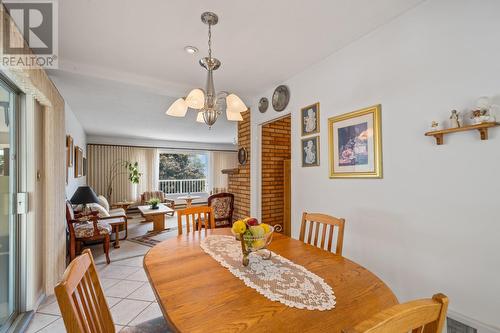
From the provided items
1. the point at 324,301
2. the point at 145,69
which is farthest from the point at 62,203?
the point at 324,301

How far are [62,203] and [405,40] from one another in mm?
3511

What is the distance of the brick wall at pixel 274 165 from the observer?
11.2ft

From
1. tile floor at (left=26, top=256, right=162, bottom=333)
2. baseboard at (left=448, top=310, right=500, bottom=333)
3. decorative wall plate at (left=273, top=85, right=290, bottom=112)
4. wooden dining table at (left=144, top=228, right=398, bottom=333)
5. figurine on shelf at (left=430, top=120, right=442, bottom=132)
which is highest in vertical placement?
decorative wall plate at (left=273, top=85, right=290, bottom=112)

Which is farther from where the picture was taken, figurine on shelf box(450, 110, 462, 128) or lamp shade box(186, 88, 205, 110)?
lamp shade box(186, 88, 205, 110)

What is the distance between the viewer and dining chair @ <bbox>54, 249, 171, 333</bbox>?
2.22 ft

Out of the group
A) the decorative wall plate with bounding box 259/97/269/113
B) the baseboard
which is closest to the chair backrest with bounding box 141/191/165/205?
the decorative wall plate with bounding box 259/97/269/113

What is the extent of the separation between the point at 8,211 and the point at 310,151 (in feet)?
8.82

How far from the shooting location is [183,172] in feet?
28.5

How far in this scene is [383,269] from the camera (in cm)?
181

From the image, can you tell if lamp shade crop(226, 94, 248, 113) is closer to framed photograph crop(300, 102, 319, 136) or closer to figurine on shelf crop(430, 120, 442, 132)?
framed photograph crop(300, 102, 319, 136)

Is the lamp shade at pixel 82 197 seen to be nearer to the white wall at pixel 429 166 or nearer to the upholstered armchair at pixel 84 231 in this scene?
the upholstered armchair at pixel 84 231

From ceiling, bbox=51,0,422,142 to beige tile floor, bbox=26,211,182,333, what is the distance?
227cm

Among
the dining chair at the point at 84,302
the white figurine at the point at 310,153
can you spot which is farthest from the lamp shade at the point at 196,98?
the white figurine at the point at 310,153

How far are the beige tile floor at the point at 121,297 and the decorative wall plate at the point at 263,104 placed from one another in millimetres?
2560
